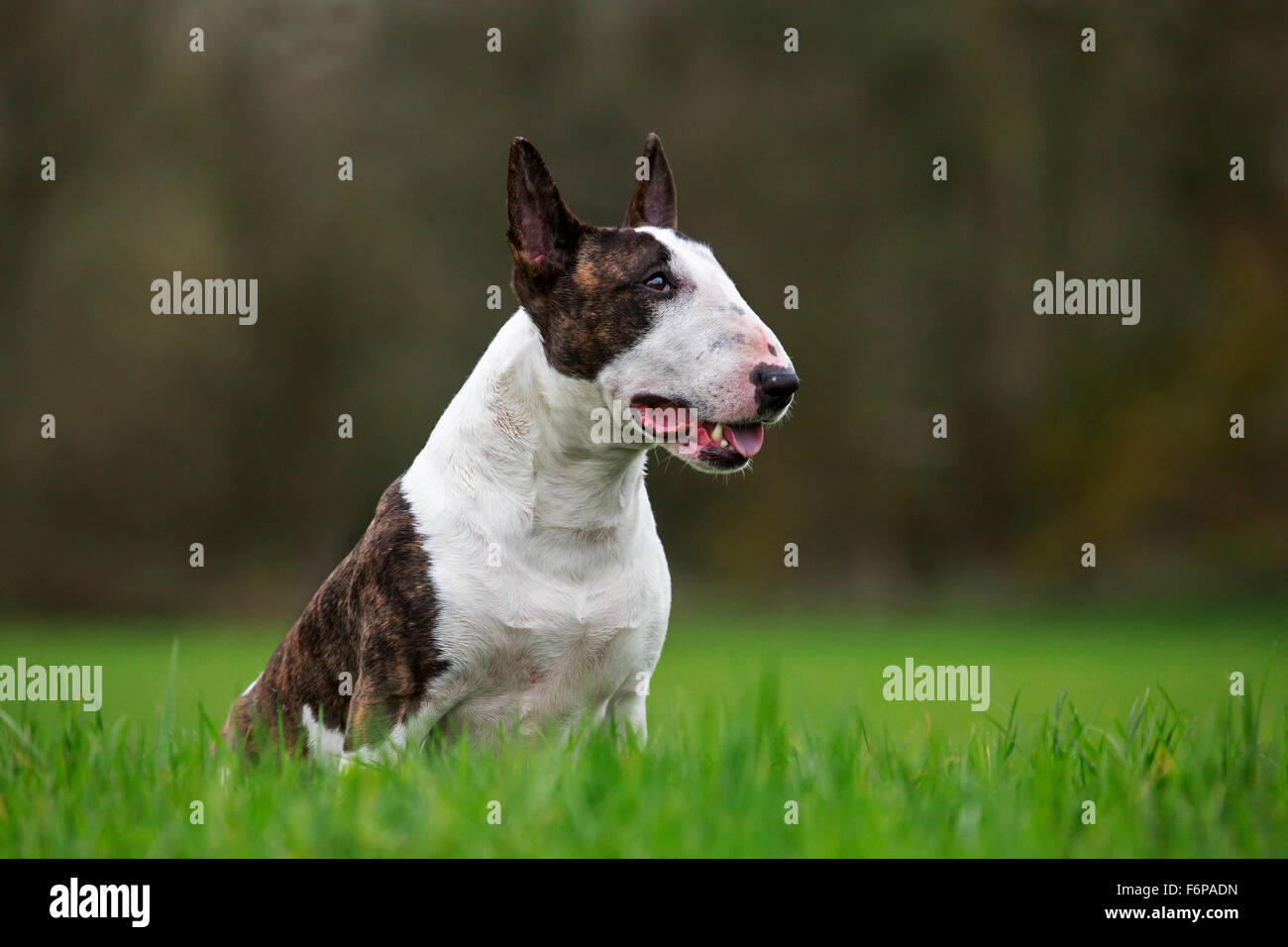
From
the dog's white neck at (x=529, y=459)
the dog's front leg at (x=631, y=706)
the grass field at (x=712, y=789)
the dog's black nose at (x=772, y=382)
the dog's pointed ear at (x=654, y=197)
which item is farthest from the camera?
the dog's pointed ear at (x=654, y=197)

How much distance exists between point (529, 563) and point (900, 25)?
13.9 metres

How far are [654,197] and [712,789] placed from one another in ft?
7.16

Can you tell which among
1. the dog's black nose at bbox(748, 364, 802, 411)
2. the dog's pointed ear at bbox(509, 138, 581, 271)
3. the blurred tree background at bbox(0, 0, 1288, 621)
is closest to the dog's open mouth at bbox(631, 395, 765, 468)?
the dog's black nose at bbox(748, 364, 802, 411)

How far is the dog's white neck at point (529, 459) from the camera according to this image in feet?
13.1

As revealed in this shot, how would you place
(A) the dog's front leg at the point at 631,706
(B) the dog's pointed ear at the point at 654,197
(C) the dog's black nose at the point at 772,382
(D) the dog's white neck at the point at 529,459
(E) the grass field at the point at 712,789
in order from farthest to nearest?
1. (B) the dog's pointed ear at the point at 654,197
2. (A) the dog's front leg at the point at 631,706
3. (D) the dog's white neck at the point at 529,459
4. (C) the dog's black nose at the point at 772,382
5. (E) the grass field at the point at 712,789

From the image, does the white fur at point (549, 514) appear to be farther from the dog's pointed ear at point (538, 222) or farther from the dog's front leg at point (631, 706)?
the dog's pointed ear at point (538, 222)

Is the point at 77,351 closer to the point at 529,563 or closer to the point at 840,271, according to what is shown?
the point at 840,271

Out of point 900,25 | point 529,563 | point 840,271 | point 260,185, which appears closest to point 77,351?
point 260,185

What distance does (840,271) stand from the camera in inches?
646

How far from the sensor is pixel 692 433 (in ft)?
12.8

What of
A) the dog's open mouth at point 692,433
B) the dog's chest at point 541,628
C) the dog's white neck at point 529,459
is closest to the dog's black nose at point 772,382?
the dog's open mouth at point 692,433

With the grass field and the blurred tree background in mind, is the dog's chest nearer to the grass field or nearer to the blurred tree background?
the grass field

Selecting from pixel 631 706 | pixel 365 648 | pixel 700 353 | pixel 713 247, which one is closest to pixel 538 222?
pixel 700 353

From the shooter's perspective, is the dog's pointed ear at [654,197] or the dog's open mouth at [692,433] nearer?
the dog's open mouth at [692,433]
